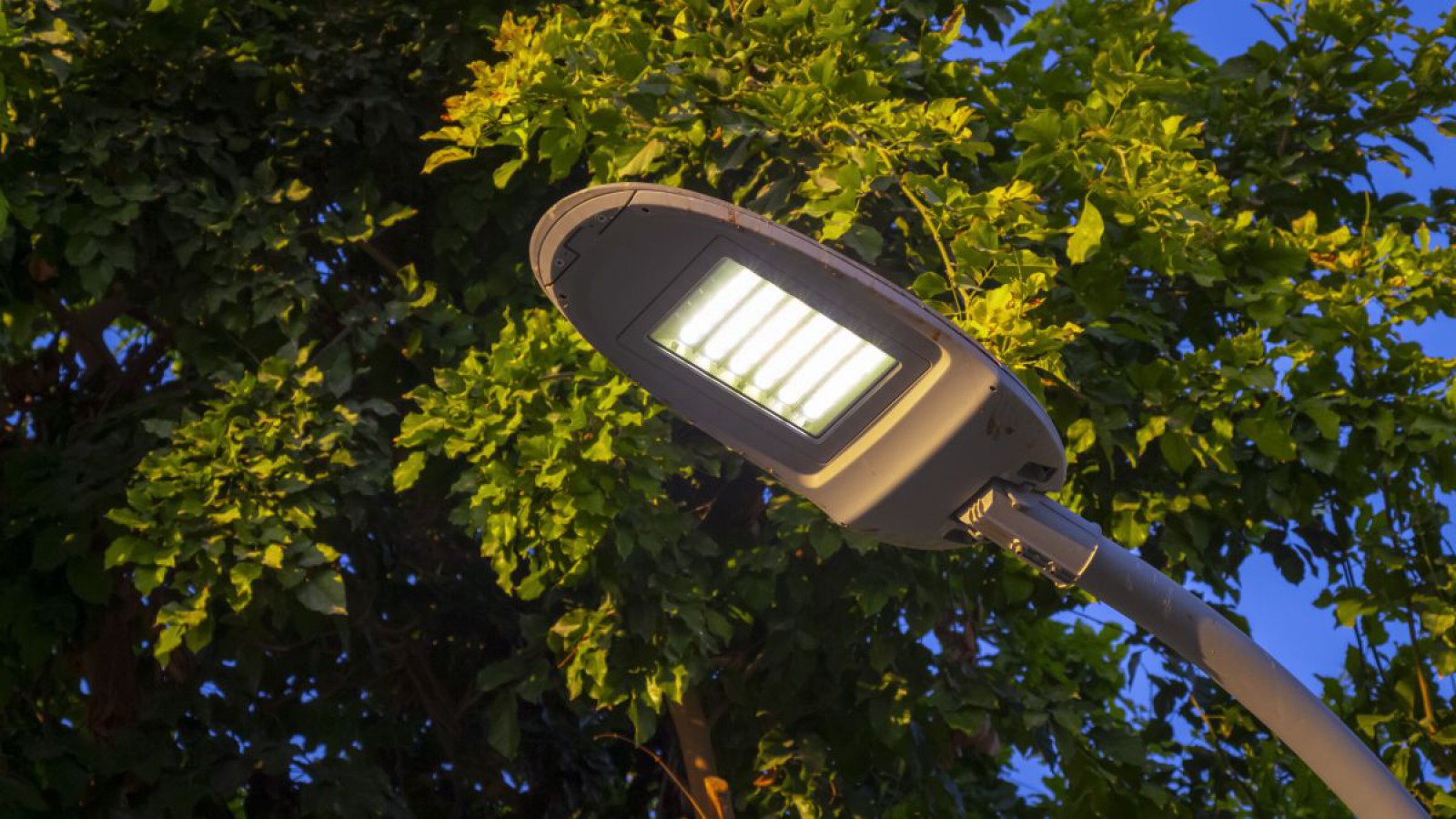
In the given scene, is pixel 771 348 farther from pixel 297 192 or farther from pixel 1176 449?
pixel 297 192

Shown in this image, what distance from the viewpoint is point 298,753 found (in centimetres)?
635

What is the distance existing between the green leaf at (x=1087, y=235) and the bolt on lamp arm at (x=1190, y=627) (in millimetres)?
2272

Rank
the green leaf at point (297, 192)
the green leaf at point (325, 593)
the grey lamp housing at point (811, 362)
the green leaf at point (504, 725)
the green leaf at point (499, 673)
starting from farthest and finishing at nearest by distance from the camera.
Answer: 1. the green leaf at point (297, 192)
2. the green leaf at point (499, 673)
3. the green leaf at point (504, 725)
4. the green leaf at point (325, 593)
5. the grey lamp housing at point (811, 362)

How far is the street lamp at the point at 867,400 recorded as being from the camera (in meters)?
2.85

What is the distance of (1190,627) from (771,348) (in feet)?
2.67

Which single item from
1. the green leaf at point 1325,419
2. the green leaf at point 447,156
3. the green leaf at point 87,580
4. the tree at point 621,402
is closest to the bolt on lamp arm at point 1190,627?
the tree at point 621,402

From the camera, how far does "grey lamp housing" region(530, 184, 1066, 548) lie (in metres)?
2.83

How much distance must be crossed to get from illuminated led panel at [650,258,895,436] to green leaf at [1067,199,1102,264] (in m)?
2.26

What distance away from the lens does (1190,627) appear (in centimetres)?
291

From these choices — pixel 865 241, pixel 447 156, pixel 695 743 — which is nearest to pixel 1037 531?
pixel 865 241

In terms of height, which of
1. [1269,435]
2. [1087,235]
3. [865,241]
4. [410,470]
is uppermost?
[1269,435]

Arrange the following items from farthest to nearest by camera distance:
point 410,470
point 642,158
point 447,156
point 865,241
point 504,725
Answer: point 504,725, point 410,470, point 447,156, point 642,158, point 865,241

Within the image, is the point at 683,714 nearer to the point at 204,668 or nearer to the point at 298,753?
the point at 298,753

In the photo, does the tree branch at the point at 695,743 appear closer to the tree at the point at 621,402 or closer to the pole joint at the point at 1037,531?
the tree at the point at 621,402
